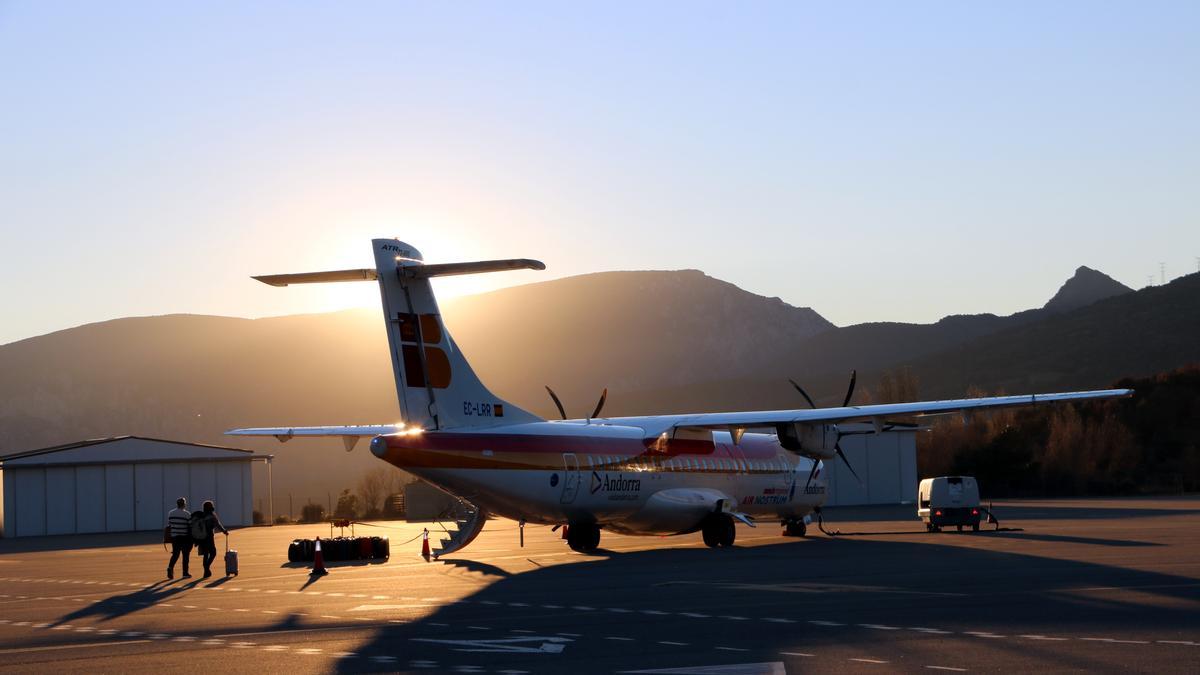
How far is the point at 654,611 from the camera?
1816 cm

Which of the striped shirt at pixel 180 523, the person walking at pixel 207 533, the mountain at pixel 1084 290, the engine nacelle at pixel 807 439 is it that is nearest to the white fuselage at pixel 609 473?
the engine nacelle at pixel 807 439

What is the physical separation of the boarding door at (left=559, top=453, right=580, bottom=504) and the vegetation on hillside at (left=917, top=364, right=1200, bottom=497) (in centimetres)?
4392

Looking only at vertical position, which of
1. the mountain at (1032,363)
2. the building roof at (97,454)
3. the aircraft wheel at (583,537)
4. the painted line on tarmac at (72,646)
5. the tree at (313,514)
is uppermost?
the mountain at (1032,363)

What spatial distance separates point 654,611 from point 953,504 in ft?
69.5

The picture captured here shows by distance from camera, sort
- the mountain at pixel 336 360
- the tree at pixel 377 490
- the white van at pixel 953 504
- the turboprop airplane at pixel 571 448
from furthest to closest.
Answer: the mountain at pixel 336 360, the tree at pixel 377 490, the white van at pixel 953 504, the turboprop airplane at pixel 571 448

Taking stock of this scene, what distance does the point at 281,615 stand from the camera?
1897 cm

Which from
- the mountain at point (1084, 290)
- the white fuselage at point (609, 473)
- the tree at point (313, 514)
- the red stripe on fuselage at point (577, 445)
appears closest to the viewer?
the red stripe on fuselage at point (577, 445)

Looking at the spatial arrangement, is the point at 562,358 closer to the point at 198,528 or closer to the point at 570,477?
the point at 570,477

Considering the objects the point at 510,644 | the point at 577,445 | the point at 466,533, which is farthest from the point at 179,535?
the point at 510,644

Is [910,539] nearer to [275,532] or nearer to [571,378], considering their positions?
[275,532]

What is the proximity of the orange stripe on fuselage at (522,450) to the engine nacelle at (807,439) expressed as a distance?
8.11ft

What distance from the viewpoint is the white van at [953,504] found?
37062 mm

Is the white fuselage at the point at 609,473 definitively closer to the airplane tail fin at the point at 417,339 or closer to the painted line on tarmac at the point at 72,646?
the airplane tail fin at the point at 417,339

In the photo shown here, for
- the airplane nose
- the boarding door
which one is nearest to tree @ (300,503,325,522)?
the boarding door
